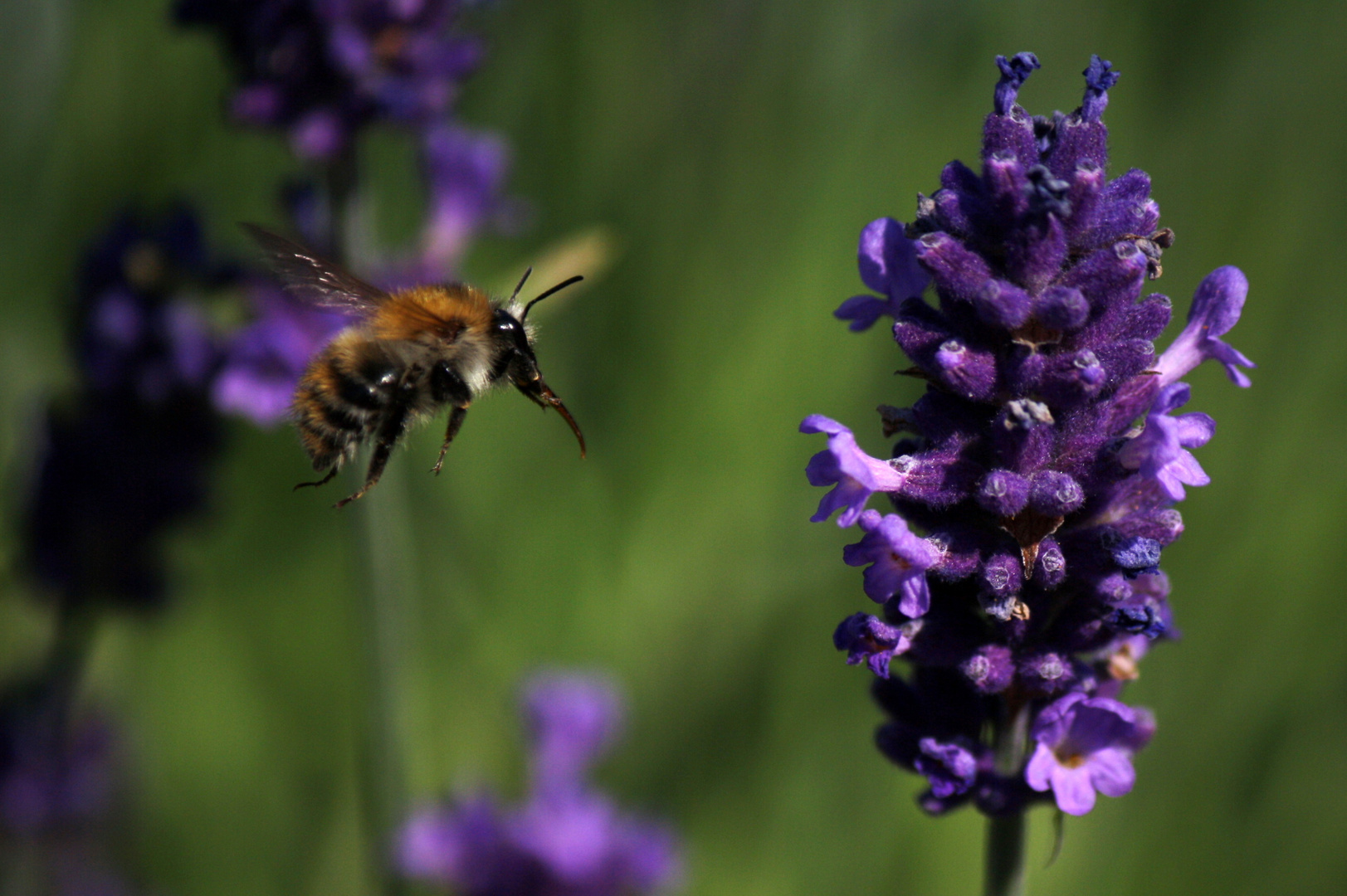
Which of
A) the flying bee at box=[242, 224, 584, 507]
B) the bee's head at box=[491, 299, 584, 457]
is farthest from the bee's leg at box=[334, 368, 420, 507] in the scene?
the bee's head at box=[491, 299, 584, 457]

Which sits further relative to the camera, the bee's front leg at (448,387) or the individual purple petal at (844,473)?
the bee's front leg at (448,387)

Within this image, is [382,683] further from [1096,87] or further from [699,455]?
[1096,87]

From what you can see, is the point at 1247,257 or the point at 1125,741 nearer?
the point at 1125,741

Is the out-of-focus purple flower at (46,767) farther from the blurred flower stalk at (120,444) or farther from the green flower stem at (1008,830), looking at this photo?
the green flower stem at (1008,830)

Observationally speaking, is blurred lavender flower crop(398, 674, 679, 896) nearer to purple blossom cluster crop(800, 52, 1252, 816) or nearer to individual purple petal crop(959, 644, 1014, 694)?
purple blossom cluster crop(800, 52, 1252, 816)

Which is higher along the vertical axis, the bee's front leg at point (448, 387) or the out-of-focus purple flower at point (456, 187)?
the out-of-focus purple flower at point (456, 187)

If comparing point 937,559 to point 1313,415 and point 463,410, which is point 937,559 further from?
point 1313,415

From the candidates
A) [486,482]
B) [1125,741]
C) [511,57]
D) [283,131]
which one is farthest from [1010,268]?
[511,57]

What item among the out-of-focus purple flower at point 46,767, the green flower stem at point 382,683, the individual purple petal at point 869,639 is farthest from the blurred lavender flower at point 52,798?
the individual purple petal at point 869,639
